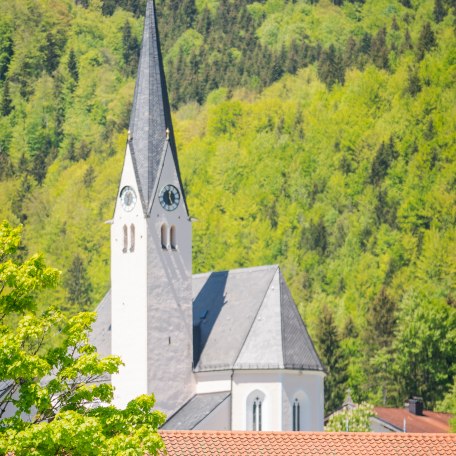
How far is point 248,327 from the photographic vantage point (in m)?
62.6

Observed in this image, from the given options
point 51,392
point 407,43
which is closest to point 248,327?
point 51,392

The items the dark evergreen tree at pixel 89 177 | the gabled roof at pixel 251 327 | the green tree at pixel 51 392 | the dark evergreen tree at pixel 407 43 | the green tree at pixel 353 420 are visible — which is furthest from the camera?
the dark evergreen tree at pixel 407 43

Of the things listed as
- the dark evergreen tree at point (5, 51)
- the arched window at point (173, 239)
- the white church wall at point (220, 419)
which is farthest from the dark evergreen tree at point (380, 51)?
the white church wall at point (220, 419)

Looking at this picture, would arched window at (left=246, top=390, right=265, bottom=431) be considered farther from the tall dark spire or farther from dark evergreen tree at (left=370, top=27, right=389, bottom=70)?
dark evergreen tree at (left=370, top=27, right=389, bottom=70)

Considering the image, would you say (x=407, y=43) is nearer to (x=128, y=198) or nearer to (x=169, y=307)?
(x=128, y=198)

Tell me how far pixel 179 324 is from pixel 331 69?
94.4 metres

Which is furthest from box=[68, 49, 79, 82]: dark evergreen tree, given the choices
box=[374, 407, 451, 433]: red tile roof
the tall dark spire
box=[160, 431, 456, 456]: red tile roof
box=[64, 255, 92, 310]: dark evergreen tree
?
box=[160, 431, 456, 456]: red tile roof

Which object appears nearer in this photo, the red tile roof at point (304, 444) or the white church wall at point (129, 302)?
the red tile roof at point (304, 444)

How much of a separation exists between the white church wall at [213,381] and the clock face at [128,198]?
5.75 m

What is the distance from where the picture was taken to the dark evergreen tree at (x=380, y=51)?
154 metres

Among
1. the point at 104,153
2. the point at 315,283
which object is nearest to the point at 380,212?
the point at 315,283

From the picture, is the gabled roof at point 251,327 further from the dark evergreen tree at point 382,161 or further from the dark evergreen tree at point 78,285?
the dark evergreen tree at point 382,161

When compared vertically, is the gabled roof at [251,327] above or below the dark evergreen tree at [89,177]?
above

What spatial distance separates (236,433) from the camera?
3941 cm
